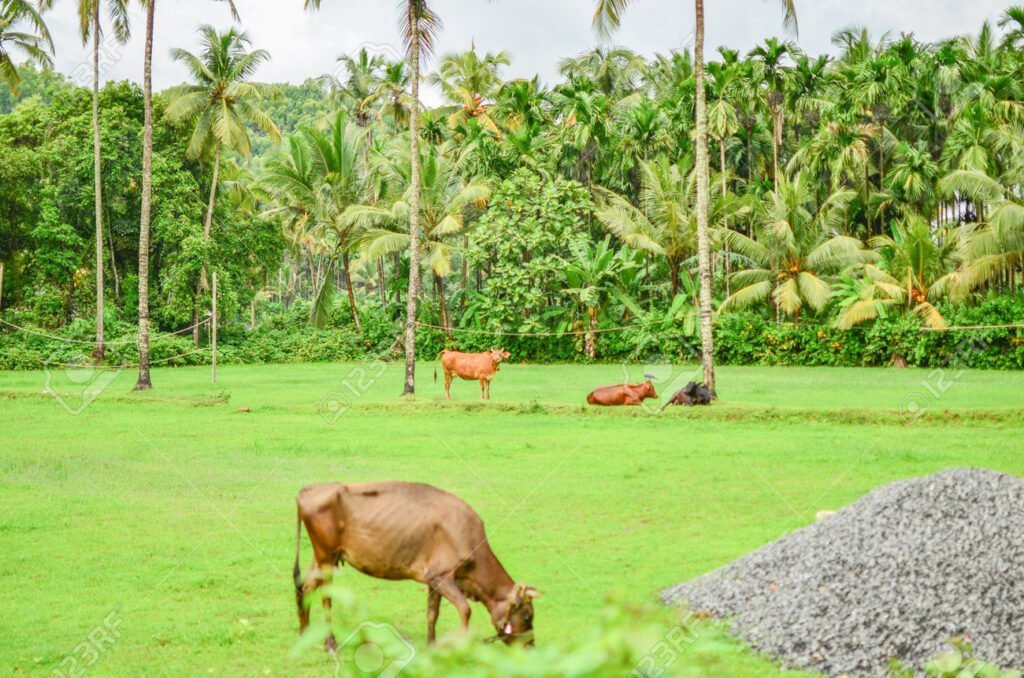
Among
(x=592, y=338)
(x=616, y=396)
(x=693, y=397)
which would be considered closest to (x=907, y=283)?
(x=592, y=338)

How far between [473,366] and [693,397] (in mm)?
4967

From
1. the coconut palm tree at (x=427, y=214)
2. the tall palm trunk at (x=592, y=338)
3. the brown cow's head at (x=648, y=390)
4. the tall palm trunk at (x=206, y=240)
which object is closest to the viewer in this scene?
the brown cow's head at (x=648, y=390)

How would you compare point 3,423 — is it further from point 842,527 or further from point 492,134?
point 492,134

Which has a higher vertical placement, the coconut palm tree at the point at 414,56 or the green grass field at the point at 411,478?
the coconut palm tree at the point at 414,56

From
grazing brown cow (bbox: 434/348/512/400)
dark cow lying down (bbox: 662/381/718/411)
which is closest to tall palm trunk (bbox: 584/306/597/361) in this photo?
grazing brown cow (bbox: 434/348/512/400)

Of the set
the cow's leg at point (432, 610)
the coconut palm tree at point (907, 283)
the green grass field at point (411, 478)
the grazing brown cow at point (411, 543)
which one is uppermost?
the coconut palm tree at point (907, 283)

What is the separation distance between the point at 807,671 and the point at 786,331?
75.9 feet

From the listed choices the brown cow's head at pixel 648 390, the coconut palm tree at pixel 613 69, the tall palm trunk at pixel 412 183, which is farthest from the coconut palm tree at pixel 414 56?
the coconut palm tree at pixel 613 69

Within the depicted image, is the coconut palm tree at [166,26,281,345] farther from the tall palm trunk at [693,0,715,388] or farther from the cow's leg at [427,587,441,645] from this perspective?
the cow's leg at [427,587,441,645]

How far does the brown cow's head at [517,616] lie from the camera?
19.0 feet

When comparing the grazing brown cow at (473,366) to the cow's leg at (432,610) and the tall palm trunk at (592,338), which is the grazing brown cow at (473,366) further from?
Result: the cow's leg at (432,610)

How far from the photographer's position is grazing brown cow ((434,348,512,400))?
2134cm

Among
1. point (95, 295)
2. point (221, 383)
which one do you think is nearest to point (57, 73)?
point (95, 295)

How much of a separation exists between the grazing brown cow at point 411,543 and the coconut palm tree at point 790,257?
25739 mm
